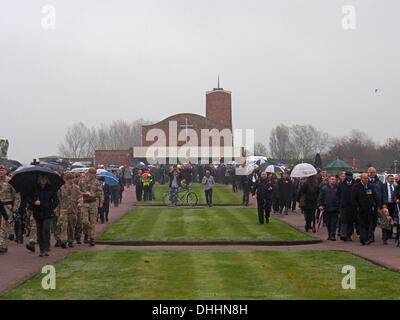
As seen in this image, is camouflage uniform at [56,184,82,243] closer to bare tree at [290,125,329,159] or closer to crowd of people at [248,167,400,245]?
crowd of people at [248,167,400,245]

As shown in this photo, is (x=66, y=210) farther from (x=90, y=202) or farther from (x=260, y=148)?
(x=260, y=148)

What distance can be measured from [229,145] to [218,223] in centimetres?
6150

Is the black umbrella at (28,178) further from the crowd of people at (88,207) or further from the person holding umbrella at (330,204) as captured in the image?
the person holding umbrella at (330,204)

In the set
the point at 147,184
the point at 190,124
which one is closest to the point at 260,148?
the point at 190,124

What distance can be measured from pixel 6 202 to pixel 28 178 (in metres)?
0.98

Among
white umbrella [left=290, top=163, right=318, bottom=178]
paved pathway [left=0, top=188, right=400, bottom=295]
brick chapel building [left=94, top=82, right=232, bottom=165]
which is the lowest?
paved pathway [left=0, top=188, right=400, bottom=295]

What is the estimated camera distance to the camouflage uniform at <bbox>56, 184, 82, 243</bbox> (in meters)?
15.8

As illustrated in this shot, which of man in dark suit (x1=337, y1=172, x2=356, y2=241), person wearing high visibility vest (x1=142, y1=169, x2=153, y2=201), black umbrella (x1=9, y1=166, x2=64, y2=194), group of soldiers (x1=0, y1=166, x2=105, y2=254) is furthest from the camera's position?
person wearing high visibility vest (x1=142, y1=169, x2=153, y2=201)

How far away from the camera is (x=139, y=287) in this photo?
399 inches

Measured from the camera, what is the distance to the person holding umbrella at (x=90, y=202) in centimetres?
1623

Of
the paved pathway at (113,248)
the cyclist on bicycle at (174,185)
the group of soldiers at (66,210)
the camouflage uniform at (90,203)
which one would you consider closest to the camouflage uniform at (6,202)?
the group of soldiers at (66,210)

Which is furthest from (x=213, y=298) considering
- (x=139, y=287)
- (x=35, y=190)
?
(x=35, y=190)

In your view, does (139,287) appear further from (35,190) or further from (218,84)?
(218,84)

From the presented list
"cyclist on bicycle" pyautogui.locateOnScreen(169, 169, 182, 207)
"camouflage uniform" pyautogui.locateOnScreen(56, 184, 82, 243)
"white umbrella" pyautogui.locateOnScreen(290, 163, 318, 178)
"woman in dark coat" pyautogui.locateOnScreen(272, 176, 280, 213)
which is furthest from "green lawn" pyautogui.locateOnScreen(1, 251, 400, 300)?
"cyclist on bicycle" pyautogui.locateOnScreen(169, 169, 182, 207)
